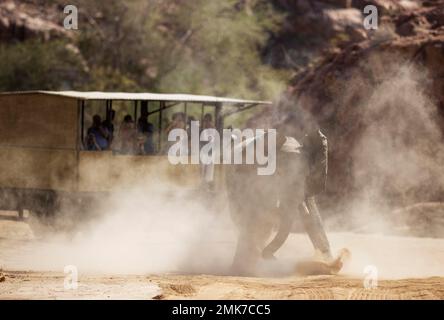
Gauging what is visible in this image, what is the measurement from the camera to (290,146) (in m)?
11.3

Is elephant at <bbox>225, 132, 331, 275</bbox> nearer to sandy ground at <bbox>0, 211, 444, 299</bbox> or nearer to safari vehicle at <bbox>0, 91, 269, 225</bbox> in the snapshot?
sandy ground at <bbox>0, 211, 444, 299</bbox>

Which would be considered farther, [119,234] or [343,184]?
[343,184]

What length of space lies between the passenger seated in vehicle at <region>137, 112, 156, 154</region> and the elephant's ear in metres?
5.62

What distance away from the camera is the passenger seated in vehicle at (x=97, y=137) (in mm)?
16141

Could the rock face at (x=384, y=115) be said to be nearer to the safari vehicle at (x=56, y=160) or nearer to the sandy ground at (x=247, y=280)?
the sandy ground at (x=247, y=280)

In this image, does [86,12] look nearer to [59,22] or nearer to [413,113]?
[59,22]

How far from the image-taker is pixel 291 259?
12.0 meters

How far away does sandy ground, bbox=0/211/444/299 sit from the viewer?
8.84 metres

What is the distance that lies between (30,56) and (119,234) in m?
22.6

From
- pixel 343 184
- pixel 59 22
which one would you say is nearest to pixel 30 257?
pixel 343 184

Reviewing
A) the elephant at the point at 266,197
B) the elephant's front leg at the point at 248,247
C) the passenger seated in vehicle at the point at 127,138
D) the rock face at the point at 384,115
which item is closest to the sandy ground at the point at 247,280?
the elephant's front leg at the point at 248,247

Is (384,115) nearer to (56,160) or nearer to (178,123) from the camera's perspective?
(178,123)

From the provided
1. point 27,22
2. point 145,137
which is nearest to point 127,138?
point 145,137

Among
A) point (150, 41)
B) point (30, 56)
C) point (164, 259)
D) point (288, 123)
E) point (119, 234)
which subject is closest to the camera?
point (288, 123)
